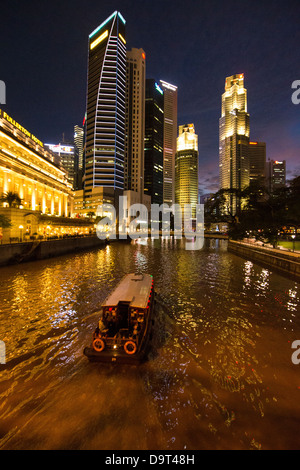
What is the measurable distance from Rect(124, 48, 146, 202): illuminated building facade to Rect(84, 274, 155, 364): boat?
479 ft

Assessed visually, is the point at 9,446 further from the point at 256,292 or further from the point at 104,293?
the point at 256,292

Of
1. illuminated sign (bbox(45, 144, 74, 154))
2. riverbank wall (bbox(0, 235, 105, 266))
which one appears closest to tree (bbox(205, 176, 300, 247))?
riverbank wall (bbox(0, 235, 105, 266))

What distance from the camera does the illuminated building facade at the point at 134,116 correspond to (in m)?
151

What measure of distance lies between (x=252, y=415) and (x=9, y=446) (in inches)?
232

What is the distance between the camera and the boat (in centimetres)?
708

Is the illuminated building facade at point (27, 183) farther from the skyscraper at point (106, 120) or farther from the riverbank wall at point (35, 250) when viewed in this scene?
the skyscraper at point (106, 120)

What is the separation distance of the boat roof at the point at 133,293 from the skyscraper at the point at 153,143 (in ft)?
586

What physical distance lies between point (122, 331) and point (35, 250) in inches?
1148

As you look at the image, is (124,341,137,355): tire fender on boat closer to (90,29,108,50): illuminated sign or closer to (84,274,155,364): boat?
(84,274,155,364): boat

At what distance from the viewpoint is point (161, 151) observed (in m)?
196

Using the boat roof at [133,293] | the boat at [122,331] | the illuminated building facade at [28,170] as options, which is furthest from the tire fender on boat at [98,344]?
the illuminated building facade at [28,170]

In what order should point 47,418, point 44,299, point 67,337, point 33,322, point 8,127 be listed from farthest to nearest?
point 8,127
point 44,299
point 33,322
point 67,337
point 47,418
